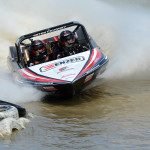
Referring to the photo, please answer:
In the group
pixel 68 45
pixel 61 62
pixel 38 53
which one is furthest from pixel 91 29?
pixel 61 62

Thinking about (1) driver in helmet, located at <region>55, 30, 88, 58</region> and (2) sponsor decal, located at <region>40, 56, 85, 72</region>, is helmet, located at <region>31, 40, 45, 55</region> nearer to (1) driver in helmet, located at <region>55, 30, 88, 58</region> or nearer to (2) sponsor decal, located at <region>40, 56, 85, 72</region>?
(1) driver in helmet, located at <region>55, 30, 88, 58</region>

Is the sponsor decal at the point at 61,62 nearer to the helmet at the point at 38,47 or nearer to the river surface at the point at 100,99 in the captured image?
the river surface at the point at 100,99

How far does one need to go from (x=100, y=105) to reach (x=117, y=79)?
2648mm

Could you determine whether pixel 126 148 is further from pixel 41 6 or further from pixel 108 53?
pixel 41 6

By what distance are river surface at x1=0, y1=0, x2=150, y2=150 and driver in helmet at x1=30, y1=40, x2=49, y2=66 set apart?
865 mm

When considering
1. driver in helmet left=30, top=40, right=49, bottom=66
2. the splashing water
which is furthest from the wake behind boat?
the splashing water

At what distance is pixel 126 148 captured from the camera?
454 cm

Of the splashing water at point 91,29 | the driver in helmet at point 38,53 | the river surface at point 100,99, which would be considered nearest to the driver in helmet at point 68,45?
the driver in helmet at point 38,53

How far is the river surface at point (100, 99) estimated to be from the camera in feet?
16.2

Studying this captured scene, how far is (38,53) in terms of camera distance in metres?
8.84

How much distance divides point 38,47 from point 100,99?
2.13 metres

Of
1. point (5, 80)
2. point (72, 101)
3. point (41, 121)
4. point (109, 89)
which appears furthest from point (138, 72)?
point (41, 121)

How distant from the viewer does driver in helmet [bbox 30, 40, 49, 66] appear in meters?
8.73

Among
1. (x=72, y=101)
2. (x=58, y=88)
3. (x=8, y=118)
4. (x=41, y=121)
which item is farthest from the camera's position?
(x=72, y=101)
